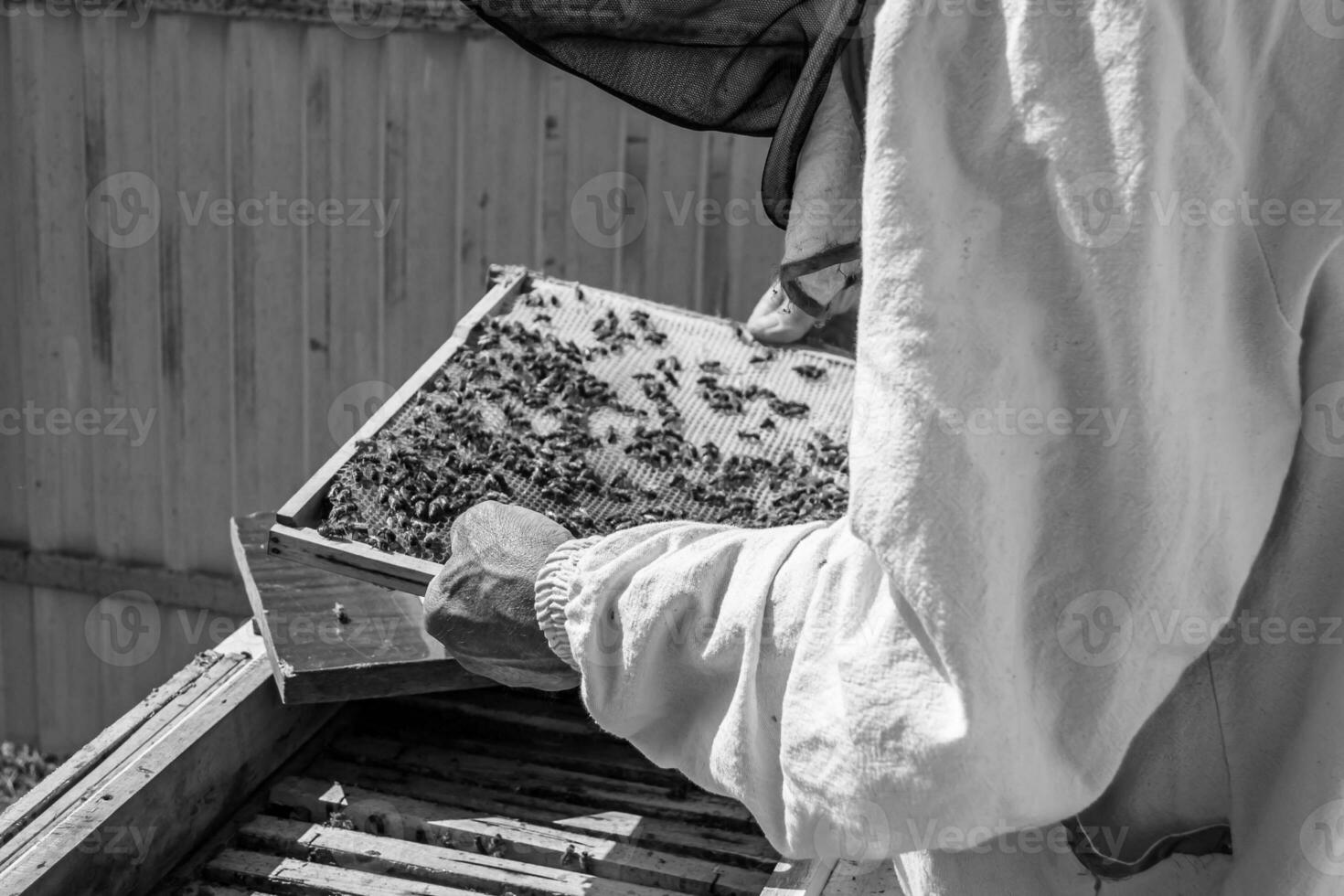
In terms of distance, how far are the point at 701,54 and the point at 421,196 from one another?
12.9 feet

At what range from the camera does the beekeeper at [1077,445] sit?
1207 mm

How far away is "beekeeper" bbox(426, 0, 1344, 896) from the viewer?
1.21 metres

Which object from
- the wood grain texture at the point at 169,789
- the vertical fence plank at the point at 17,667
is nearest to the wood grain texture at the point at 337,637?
the wood grain texture at the point at 169,789

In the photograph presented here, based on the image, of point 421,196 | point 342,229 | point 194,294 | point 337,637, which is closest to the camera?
point 337,637

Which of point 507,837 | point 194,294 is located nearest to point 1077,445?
point 507,837

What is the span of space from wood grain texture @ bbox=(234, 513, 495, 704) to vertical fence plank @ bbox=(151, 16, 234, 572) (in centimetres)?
345

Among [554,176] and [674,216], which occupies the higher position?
[554,176]

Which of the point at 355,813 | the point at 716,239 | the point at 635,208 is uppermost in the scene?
the point at 635,208

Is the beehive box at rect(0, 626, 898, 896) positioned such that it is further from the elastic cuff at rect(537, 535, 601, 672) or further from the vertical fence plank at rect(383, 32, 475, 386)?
the vertical fence plank at rect(383, 32, 475, 386)

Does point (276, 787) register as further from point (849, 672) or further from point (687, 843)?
point (849, 672)

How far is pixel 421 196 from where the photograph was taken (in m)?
5.95

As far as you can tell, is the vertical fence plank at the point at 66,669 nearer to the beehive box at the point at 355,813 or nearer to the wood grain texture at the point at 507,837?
the beehive box at the point at 355,813

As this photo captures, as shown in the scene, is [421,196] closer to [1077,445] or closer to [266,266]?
[266,266]

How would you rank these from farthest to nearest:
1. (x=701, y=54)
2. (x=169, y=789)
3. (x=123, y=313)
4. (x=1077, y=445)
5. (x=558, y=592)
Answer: (x=123, y=313), (x=169, y=789), (x=701, y=54), (x=558, y=592), (x=1077, y=445)
